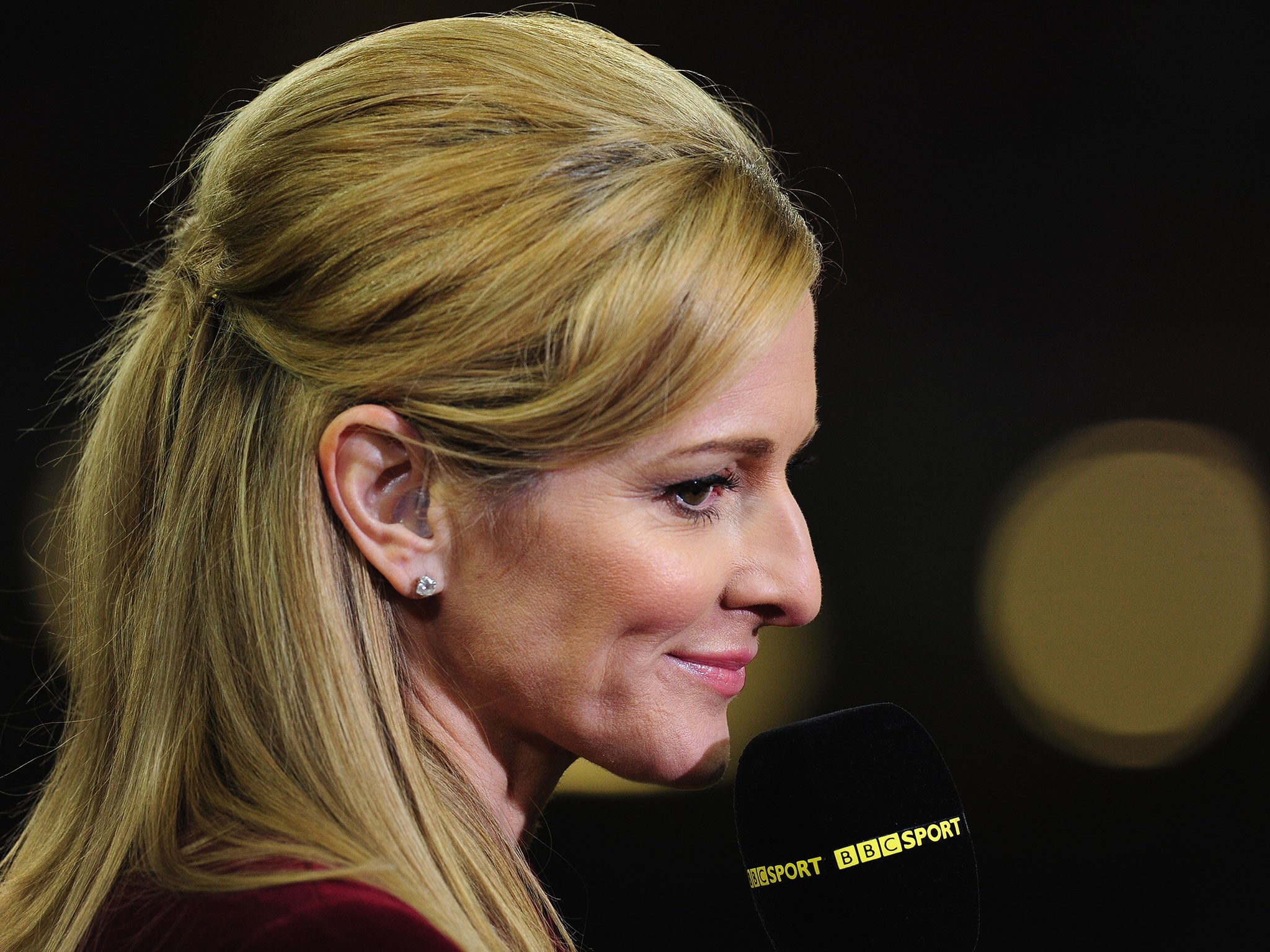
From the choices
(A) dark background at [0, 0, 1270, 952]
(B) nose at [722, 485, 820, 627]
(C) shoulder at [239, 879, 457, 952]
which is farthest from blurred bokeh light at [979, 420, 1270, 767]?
(C) shoulder at [239, 879, 457, 952]

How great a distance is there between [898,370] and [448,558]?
4.62 ft

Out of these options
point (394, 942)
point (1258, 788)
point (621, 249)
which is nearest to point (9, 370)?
point (621, 249)

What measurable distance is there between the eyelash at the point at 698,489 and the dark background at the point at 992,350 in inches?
46.6

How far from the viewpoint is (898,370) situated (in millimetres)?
2115

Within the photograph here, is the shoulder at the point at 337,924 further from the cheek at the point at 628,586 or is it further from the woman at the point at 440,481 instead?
the cheek at the point at 628,586

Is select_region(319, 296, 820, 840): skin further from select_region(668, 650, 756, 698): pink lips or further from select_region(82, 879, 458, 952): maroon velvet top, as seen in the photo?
select_region(82, 879, 458, 952): maroon velvet top

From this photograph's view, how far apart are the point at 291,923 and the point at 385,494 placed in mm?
327

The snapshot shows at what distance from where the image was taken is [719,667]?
3.15 feet

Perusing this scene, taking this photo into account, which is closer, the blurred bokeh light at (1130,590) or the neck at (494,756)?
the neck at (494,756)

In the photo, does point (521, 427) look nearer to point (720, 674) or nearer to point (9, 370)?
point (720, 674)

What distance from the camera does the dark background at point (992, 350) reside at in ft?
6.72

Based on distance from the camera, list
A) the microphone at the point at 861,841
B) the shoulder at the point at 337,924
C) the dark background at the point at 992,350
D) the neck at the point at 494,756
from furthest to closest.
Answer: the dark background at the point at 992,350 → the neck at the point at 494,756 → the microphone at the point at 861,841 → the shoulder at the point at 337,924

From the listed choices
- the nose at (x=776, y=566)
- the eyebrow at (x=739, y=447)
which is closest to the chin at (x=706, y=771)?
the nose at (x=776, y=566)

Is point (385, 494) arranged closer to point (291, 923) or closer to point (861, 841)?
point (291, 923)
